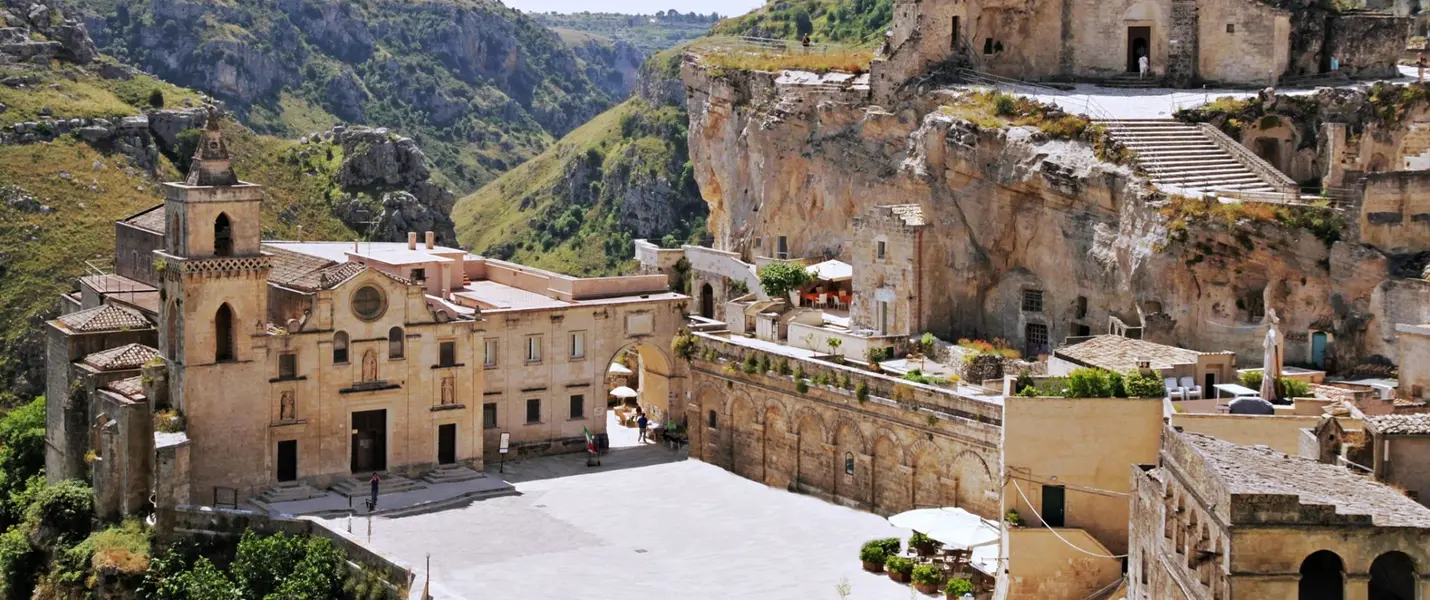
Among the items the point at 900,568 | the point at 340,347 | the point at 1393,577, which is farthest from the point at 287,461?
the point at 1393,577

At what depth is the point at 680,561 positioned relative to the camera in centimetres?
5050

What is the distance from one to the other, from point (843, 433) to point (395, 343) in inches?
556

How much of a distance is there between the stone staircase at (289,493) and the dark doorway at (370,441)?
189 centimetres

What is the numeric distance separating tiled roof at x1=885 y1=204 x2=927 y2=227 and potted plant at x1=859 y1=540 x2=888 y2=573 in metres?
14.2

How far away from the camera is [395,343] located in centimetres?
5850

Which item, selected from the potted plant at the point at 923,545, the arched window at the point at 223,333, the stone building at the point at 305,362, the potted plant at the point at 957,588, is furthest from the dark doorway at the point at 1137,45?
the arched window at the point at 223,333

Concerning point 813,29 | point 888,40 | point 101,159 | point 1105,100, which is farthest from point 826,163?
point 813,29

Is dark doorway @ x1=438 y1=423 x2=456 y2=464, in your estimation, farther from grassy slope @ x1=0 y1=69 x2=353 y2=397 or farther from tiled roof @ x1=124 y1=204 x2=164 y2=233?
grassy slope @ x1=0 y1=69 x2=353 y2=397

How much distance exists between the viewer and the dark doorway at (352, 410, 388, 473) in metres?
58.2

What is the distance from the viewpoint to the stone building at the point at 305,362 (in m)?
55.3

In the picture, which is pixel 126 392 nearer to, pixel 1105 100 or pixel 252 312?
pixel 252 312

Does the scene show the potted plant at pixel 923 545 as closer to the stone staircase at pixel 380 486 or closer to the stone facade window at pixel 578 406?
the stone staircase at pixel 380 486

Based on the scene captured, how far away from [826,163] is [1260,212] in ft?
72.4

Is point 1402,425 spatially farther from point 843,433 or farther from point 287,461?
point 287,461
